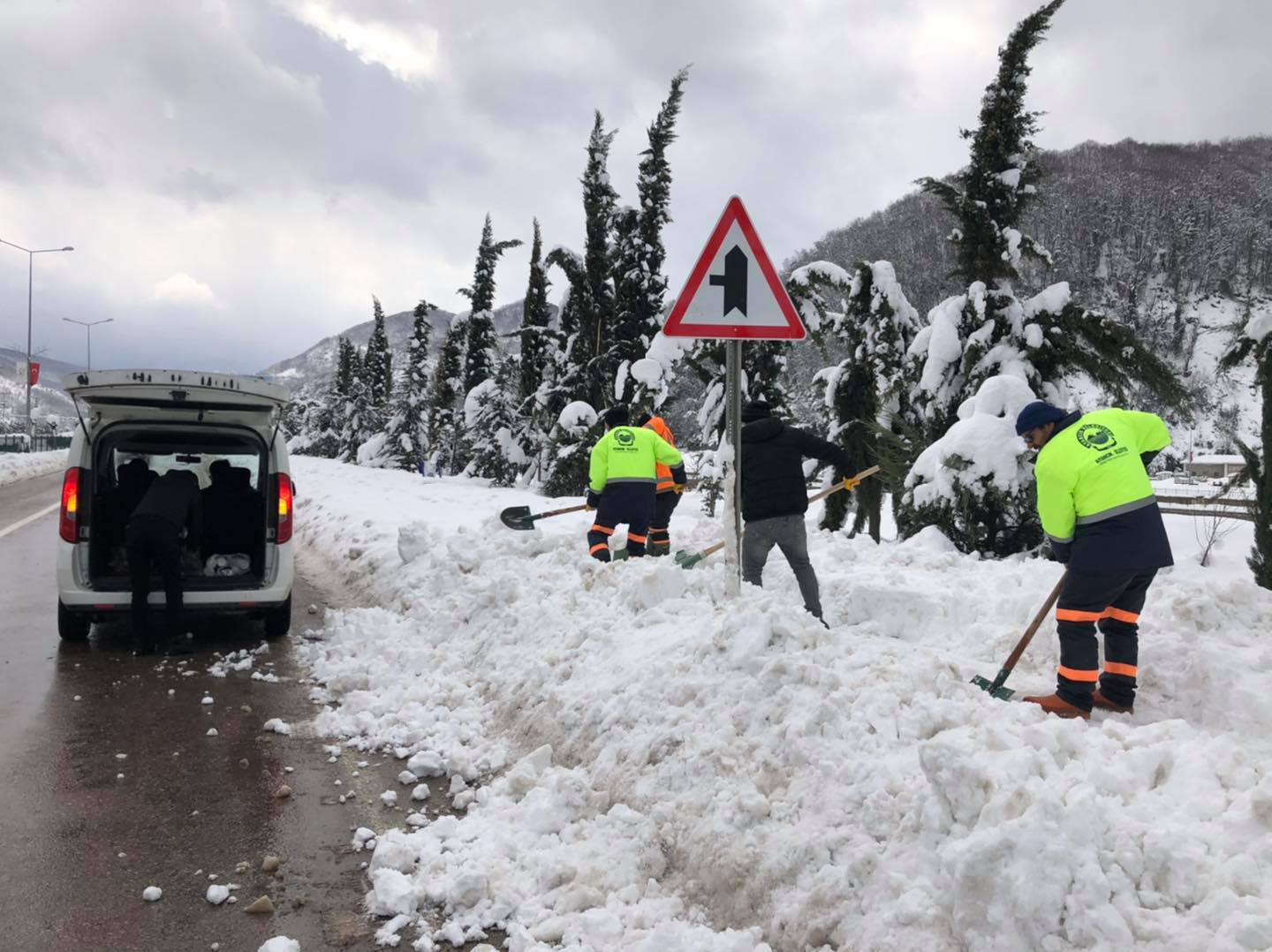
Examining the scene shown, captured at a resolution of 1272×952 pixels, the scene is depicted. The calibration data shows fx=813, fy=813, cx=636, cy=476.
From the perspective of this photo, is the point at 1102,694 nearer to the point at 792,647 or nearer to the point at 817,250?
the point at 792,647

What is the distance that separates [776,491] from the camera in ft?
20.0

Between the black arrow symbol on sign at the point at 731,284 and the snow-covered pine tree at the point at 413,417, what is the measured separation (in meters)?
36.4

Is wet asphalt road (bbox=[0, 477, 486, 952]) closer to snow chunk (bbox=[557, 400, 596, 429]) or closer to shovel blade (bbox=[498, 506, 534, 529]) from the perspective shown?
shovel blade (bbox=[498, 506, 534, 529])

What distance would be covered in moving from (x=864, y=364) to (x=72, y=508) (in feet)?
31.6

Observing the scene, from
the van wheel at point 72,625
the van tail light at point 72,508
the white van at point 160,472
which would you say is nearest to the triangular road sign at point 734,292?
the white van at point 160,472

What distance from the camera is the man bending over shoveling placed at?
26.2 ft

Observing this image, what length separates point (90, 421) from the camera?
21.6 ft

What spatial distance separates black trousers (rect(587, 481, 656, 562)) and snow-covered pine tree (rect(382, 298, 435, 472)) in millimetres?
33121

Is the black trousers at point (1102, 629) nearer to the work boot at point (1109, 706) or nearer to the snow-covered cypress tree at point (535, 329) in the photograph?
the work boot at point (1109, 706)

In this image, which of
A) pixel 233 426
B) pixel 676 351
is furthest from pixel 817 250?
pixel 233 426

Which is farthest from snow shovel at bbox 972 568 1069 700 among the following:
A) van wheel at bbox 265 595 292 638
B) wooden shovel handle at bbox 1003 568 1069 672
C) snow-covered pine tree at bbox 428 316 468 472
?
snow-covered pine tree at bbox 428 316 468 472

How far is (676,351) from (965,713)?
40.3 ft

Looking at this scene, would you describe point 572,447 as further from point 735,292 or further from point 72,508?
point 735,292

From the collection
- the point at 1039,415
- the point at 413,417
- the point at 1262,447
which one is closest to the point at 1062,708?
the point at 1039,415
